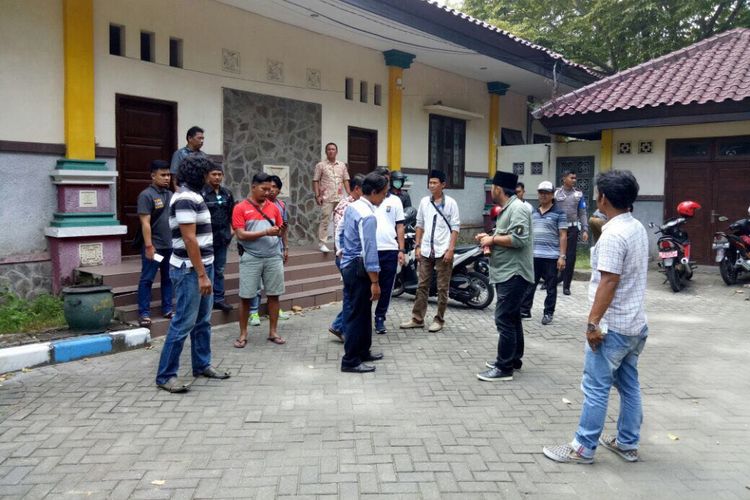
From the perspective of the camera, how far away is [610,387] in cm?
367

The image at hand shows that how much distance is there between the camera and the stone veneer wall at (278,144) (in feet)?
30.6

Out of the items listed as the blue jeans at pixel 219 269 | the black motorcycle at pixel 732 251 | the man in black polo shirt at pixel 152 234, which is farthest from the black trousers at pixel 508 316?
the black motorcycle at pixel 732 251

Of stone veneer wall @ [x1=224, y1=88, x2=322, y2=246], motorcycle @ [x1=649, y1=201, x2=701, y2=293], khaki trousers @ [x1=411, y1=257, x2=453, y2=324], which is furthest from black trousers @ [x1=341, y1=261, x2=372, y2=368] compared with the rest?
motorcycle @ [x1=649, y1=201, x2=701, y2=293]

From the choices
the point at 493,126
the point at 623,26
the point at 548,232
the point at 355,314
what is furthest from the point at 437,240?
the point at 623,26

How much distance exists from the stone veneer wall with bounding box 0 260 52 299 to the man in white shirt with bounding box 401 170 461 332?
14.4 feet

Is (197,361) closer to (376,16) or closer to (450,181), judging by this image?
(376,16)

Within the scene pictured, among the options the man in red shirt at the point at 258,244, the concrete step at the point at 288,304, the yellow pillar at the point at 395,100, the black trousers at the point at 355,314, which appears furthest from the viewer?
the yellow pillar at the point at 395,100

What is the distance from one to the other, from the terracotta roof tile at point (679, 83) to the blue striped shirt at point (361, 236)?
8.08 meters

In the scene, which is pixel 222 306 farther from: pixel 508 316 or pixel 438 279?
pixel 508 316

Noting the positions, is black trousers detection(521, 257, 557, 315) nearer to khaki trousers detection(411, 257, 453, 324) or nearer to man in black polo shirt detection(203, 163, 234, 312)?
khaki trousers detection(411, 257, 453, 324)

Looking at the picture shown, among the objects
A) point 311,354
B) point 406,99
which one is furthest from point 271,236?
point 406,99

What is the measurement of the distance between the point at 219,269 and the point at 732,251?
27.3 feet

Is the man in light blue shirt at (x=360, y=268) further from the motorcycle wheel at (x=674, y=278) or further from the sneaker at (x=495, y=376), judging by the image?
→ the motorcycle wheel at (x=674, y=278)

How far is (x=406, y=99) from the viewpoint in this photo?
12695 mm
